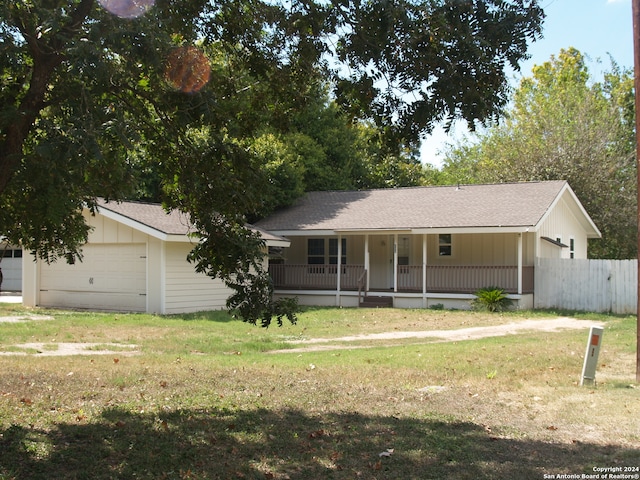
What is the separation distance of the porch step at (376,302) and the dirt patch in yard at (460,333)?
6.06 m

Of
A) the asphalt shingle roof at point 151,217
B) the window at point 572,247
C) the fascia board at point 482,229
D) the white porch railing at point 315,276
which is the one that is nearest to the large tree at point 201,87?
the asphalt shingle roof at point 151,217

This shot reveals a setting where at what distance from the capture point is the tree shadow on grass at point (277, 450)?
5.59 metres

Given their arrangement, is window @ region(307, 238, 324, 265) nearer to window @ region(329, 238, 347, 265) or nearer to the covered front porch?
the covered front porch

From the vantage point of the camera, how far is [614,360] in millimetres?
12086

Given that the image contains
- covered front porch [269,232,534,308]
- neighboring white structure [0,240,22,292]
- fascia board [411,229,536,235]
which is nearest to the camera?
fascia board [411,229,536,235]

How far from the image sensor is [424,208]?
85.9ft

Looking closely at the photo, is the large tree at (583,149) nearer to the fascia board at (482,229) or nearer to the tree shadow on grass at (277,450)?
the fascia board at (482,229)

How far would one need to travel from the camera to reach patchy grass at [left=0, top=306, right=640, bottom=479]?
19.0 ft

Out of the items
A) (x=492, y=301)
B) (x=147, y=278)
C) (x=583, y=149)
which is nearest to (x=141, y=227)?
(x=147, y=278)

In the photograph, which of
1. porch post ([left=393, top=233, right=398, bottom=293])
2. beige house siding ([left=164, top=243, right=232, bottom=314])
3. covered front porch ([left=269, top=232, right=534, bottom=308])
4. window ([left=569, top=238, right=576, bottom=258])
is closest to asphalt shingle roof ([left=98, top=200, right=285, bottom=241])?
beige house siding ([left=164, top=243, right=232, bottom=314])

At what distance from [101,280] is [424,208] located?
12098 mm

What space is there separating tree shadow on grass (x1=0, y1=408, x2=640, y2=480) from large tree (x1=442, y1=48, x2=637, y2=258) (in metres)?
25.8

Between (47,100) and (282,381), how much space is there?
4790 mm

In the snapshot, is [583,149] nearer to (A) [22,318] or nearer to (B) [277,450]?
(A) [22,318]
